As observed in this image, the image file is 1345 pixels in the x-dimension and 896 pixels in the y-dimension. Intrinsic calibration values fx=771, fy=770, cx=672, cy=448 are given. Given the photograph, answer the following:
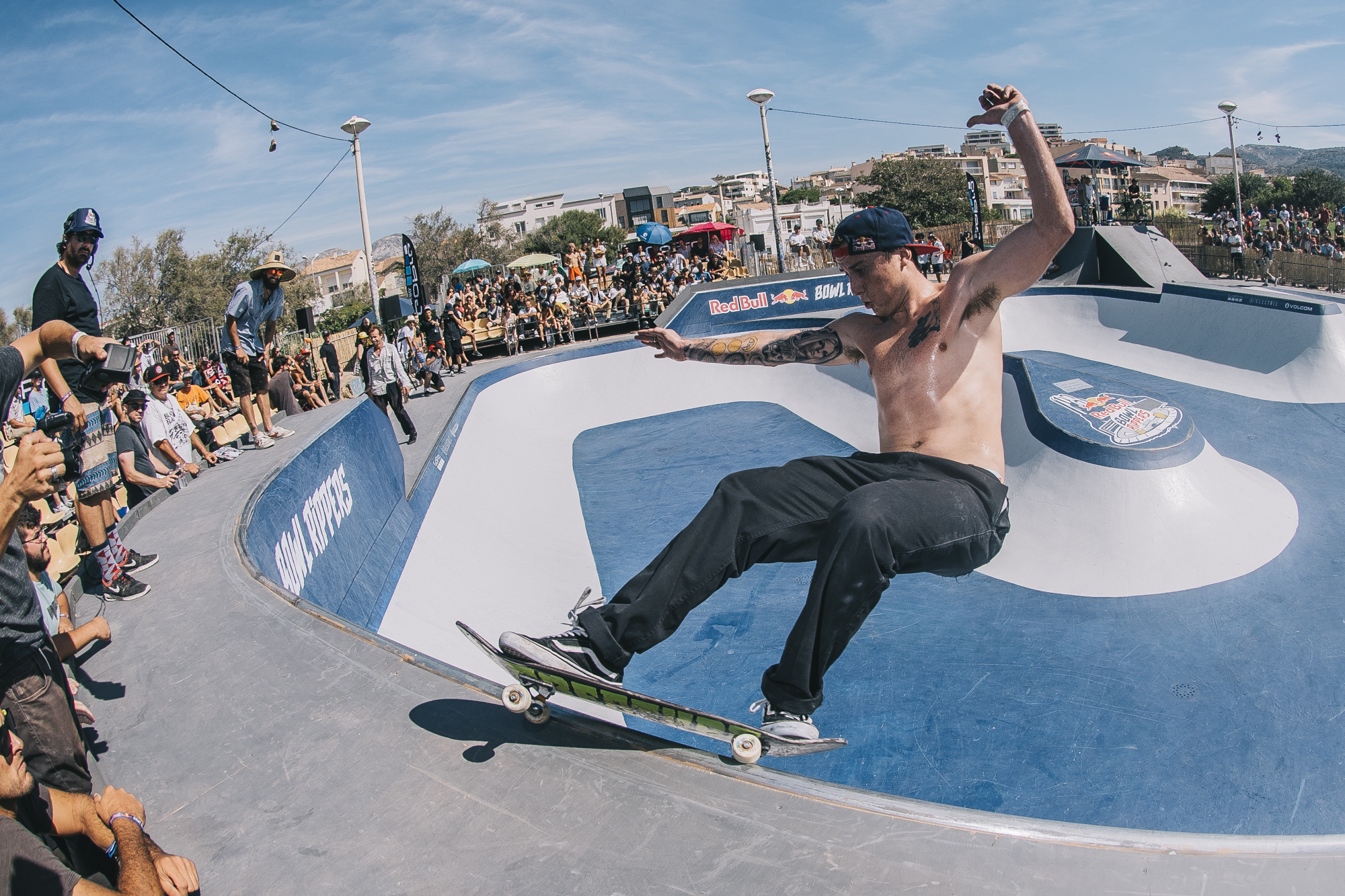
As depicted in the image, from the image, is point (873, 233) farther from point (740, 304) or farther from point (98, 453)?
point (740, 304)

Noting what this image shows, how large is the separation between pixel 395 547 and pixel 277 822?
539 cm

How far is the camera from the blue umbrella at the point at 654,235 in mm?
24188

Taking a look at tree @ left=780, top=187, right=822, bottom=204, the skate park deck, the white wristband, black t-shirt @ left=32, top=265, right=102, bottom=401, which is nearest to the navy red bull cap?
the white wristband

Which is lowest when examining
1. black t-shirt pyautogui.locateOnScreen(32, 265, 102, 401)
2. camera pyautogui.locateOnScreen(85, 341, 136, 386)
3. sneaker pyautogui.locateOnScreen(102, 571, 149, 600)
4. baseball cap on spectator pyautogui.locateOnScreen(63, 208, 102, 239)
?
sneaker pyautogui.locateOnScreen(102, 571, 149, 600)

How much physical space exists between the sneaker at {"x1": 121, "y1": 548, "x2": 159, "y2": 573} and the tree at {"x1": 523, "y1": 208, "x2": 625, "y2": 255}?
81.2 meters

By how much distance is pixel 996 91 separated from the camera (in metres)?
2.92

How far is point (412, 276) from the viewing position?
17062mm

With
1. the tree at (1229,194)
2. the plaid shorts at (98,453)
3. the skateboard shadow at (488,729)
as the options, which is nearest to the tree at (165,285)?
the plaid shorts at (98,453)

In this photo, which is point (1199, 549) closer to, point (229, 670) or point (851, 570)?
point (851, 570)

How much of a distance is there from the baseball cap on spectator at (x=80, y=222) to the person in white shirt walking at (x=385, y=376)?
213 inches

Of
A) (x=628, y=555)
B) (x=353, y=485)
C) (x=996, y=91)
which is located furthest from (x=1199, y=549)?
(x=353, y=485)

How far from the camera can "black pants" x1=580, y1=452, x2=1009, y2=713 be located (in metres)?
2.52

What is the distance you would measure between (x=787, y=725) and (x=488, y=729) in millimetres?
1049

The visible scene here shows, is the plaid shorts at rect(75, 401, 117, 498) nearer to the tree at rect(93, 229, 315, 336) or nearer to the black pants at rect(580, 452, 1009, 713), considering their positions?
the black pants at rect(580, 452, 1009, 713)
